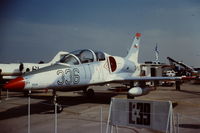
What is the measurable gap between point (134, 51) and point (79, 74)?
9243 mm

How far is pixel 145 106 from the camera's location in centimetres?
499

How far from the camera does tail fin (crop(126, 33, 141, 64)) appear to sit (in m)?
18.1

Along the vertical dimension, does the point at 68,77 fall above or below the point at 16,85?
above

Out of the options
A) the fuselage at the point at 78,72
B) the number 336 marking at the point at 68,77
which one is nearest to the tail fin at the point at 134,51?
the fuselage at the point at 78,72

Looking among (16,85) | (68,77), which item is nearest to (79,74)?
(68,77)

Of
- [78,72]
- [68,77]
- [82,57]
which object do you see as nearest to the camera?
[68,77]

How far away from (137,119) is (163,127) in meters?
0.61

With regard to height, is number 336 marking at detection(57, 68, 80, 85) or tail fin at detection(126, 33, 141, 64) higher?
tail fin at detection(126, 33, 141, 64)

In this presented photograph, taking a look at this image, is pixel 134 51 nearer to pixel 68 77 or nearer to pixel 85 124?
pixel 68 77

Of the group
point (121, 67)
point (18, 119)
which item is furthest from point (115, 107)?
point (121, 67)

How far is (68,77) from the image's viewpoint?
9898 millimetres

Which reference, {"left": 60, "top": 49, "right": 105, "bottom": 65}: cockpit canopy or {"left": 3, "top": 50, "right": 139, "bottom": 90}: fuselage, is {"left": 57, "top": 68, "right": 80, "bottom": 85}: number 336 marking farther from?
{"left": 60, "top": 49, "right": 105, "bottom": 65}: cockpit canopy

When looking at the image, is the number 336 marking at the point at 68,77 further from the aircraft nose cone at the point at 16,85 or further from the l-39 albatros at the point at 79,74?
the aircraft nose cone at the point at 16,85

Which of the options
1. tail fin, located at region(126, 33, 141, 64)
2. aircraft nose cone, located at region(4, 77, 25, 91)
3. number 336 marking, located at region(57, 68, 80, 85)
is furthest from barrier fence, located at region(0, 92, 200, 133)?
tail fin, located at region(126, 33, 141, 64)
